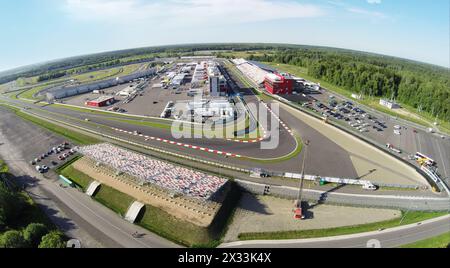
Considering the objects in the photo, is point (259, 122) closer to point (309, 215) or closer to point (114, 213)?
point (309, 215)

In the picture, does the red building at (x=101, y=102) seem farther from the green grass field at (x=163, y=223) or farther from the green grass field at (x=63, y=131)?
the green grass field at (x=163, y=223)

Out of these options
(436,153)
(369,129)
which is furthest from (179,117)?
(436,153)

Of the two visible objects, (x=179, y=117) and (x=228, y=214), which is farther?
(x=179, y=117)

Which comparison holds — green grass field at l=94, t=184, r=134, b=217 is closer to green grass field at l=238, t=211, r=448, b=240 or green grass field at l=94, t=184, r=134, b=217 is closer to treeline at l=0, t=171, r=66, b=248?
treeline at l=0, t=171, r=66, b=248

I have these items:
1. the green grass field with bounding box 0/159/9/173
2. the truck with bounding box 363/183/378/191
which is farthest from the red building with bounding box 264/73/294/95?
the green grass field with bounding box 0/159/9/173

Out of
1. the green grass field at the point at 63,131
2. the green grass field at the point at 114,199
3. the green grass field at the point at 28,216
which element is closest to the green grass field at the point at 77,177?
the green grass field at the point at 114,199
